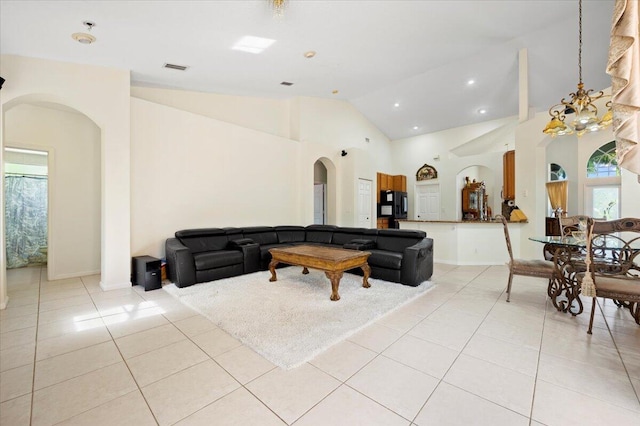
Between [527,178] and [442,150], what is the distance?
142 inches

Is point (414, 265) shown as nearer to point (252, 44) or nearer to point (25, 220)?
point (252, 44)

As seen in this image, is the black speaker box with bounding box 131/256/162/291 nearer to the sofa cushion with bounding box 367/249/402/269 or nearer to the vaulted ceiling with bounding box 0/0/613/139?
the vaulted ceiling with bounding box 0/0/613/139

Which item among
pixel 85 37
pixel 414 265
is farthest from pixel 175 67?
pixel 414 265

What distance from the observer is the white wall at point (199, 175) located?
4.38 m

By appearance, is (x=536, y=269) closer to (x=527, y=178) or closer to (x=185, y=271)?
(x=527, y=178)

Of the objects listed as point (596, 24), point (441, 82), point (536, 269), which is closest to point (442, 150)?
point (441, 82)

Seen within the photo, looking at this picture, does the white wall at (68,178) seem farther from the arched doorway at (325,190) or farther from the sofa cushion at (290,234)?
the arched doorway at (325,190)

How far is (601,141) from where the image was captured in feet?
22.3

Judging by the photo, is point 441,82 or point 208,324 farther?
point 441,82

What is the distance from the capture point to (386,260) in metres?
4.12

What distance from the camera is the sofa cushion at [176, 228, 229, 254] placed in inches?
179

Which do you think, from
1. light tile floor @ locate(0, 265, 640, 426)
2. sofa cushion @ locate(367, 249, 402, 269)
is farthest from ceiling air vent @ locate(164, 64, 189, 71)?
sofa cushion @ locate(367, 249, 402, 269)

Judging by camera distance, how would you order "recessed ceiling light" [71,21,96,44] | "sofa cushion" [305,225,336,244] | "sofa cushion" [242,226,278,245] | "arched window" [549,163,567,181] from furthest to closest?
"arched window" [549,163,567,181] < "sofa cushion" [305,225,336,244] < "sofa cushion" [242,226,278,245] < "recessed ceiling light" [71,21,96,44]

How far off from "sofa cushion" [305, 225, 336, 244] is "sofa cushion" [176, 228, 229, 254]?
5.88ft
